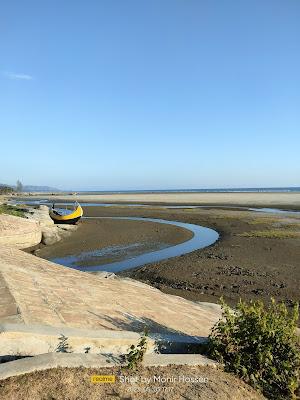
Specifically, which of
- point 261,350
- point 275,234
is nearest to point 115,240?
point 275,234

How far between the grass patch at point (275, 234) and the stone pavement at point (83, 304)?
634 inches

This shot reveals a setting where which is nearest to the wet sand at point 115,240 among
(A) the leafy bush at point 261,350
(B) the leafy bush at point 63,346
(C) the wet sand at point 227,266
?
(C) the wet sand at point 227,266

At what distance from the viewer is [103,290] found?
26.5 ft

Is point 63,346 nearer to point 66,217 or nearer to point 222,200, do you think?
point 66,217

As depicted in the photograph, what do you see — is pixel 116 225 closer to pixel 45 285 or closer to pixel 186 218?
pixel 186 218

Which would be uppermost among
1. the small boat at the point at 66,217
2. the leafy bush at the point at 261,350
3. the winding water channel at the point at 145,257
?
the leafy bush at the point at 261,350

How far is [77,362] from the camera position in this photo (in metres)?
4.50

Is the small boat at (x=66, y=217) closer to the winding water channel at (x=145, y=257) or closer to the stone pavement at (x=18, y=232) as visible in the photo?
the stone pavement at (x=18, y=232)

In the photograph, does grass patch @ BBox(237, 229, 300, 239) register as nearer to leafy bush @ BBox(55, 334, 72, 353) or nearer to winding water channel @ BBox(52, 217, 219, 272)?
winding water channel @ BBox(52, 217, 219, 272)

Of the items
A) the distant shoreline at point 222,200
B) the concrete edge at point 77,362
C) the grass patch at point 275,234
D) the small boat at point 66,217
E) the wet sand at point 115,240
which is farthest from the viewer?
the distant shoreline at point 222,200

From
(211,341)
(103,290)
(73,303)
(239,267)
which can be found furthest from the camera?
(239,267)

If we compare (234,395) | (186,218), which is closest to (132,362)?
(234,395)

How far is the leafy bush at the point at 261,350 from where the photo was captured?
4.94 m

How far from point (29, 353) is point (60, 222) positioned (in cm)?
2859
